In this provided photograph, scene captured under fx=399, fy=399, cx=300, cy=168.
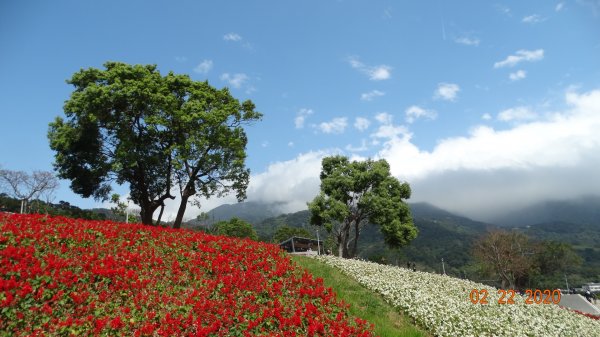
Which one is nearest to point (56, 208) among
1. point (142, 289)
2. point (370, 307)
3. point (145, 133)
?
point (145, 133)

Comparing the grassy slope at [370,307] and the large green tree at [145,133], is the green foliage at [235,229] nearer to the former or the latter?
the large green tree at [145,133]

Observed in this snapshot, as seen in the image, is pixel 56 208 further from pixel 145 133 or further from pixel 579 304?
pixel 579 304

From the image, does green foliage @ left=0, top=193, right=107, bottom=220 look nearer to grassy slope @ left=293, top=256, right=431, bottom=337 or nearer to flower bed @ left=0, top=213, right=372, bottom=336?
flower bed @ left=0, top=213, right=372, bottom=336

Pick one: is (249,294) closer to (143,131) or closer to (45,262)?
(45,262)

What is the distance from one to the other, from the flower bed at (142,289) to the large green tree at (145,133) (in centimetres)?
1631

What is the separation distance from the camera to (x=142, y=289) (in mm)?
11219

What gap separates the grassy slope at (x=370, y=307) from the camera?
12344mm

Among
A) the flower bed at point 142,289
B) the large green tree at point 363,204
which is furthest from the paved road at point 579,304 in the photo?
the flower bed at point 142,289

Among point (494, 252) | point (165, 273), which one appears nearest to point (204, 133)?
point (165, 273)

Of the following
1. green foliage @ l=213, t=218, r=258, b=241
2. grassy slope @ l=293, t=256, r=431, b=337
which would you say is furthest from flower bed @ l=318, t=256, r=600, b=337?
green foliage @ l=213, t=218, r=258, b=241

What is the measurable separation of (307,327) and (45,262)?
761 cm

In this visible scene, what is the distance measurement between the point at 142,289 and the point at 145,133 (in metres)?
23.7

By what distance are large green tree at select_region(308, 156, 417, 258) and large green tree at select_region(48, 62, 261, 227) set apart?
1179 cm

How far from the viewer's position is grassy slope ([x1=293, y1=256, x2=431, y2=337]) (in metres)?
12.3
